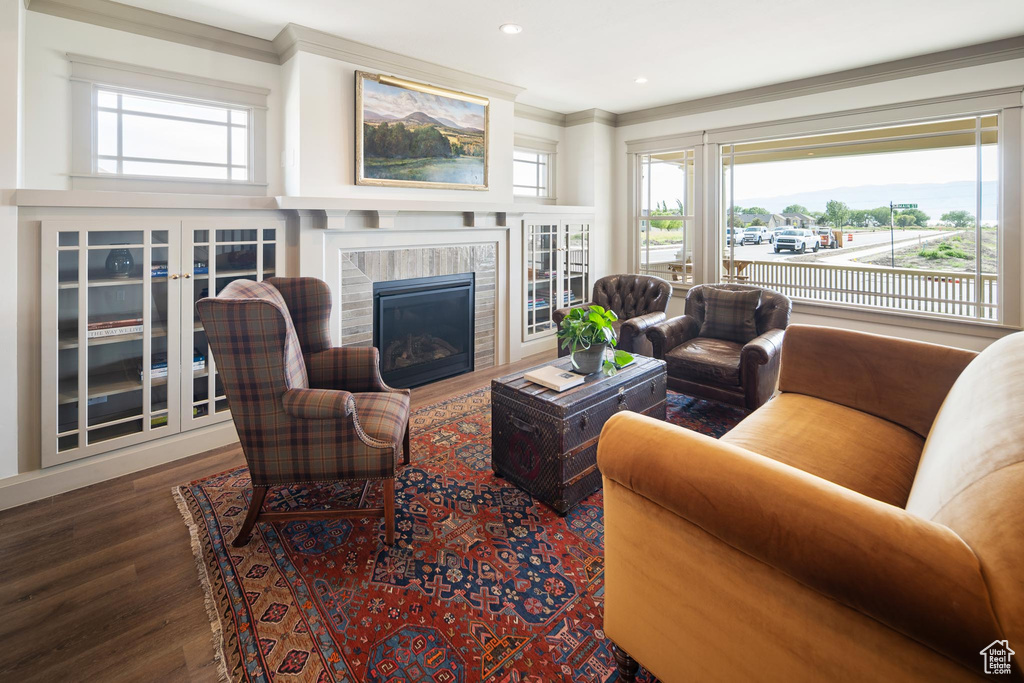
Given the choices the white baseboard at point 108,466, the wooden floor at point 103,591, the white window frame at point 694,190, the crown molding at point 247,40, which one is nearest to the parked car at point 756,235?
the white window frame at point 694,190

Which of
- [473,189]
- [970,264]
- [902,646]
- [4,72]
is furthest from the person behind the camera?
[473,189]

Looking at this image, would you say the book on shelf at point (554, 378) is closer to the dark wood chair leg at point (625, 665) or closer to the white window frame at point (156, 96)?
the dark wood chair leg at point (625, 665)

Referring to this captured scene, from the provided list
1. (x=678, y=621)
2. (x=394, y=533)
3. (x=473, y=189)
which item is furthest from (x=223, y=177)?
(x=678, y=621)

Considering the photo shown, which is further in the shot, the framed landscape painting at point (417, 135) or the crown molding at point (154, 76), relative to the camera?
the framed landscape painting at point (417, 135)

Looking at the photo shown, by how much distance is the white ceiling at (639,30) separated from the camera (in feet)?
9.72

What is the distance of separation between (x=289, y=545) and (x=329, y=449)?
44cm

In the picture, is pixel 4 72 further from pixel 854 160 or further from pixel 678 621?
pixel 854 160

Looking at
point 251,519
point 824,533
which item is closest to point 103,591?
point 251,519

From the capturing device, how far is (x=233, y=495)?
2.47m

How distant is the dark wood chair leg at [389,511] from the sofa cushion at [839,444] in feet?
4.32

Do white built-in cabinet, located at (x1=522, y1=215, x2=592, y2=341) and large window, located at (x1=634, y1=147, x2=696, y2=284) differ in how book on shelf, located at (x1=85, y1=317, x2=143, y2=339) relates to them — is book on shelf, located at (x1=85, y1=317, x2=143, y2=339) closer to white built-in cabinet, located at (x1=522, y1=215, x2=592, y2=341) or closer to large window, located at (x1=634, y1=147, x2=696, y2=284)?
white built-in cabinet, located at (x1=522, y1=215, x2=592, y2=341)

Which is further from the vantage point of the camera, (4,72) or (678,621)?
(4,72)

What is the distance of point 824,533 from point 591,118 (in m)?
5.36

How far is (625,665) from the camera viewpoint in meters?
1.39
